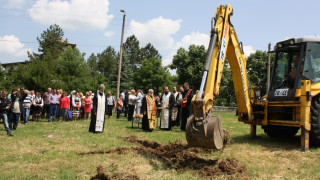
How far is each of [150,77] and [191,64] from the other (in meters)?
13.4

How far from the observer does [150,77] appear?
52562 mm

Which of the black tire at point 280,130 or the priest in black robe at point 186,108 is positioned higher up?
the priest in black robe at point 186,108

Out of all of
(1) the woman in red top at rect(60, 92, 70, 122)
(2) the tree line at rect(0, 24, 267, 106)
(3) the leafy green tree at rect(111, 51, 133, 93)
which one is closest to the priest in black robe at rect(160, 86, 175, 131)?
(1) the woman in red top at rect(60, 92, 70, 122)

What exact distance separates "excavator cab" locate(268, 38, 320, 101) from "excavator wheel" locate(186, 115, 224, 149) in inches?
131

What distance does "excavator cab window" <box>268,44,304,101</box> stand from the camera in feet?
26.1

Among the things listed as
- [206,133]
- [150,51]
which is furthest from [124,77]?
[206,133]

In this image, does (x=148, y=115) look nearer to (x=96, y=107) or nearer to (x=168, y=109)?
(x=168, y=109)

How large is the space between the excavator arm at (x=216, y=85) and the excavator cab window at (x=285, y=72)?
35.9 inches

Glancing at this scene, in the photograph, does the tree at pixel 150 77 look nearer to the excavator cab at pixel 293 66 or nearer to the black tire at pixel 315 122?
the excavator cab at pixel 293 66

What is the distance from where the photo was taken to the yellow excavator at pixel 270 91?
5500mm

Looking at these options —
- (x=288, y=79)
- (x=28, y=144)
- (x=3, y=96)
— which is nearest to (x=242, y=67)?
(x=288, y=79)

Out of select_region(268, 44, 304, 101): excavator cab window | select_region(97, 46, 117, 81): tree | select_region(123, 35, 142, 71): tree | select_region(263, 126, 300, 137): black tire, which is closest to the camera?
select_region(268, 44, 304, 101): excavator cab window

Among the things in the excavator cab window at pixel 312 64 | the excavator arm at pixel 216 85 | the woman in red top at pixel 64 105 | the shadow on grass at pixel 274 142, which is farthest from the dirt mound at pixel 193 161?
the woman in red top at pixel 64 105

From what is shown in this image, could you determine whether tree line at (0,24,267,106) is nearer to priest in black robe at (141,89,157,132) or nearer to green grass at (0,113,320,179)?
priest in black robe at (141,89,157,132)
